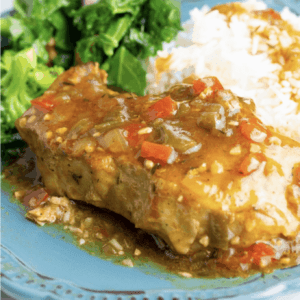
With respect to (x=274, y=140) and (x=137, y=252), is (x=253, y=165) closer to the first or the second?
(x=274, y=140)

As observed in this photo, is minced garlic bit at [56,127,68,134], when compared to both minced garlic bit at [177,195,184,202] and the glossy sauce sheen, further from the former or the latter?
minced garlic bit at [177,195,184,202]

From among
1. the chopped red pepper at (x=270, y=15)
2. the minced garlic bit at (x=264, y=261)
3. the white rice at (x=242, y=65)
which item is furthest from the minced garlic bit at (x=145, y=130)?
the chopped red pepper at (x=270, y=15)

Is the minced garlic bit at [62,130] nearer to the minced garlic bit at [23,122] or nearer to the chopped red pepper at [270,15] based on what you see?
the minced garlic bit at [23,122]

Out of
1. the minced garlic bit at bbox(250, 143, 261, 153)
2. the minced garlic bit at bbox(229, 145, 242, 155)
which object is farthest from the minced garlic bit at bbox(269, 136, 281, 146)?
the minced garlic bit at bbox(229, 145, 242, 155)

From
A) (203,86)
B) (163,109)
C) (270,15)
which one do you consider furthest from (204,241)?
(270,15)

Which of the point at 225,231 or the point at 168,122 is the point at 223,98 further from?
the point at 225,231

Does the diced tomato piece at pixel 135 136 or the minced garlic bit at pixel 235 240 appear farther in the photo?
the diced tomato piece at pixel 135 136

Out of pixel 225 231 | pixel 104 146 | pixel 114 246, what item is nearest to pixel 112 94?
pixel 104 146
